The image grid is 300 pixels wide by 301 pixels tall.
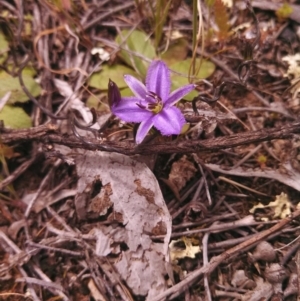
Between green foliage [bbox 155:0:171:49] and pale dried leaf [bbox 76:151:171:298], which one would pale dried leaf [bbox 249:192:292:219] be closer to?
pale dried leaf [bbox 76:151:171:298]

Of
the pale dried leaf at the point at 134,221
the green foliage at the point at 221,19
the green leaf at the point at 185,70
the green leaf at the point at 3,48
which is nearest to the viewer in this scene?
the pale dried leaf at the point at 134,221

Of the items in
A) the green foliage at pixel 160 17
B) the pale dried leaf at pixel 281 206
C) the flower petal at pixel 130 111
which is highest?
the green foliage at pixel 160 17

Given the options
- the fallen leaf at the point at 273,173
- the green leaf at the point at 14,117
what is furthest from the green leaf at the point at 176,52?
the green leaf at the point at 14,117

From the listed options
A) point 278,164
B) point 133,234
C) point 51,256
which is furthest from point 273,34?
point 51,256

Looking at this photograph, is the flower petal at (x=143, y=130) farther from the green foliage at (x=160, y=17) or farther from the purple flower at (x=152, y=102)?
the green foliage at (x=160, y=17)

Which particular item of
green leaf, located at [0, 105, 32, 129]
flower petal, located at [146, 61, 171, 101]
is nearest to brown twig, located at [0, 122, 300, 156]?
green leaf, located at [0, 105, 32, 129]

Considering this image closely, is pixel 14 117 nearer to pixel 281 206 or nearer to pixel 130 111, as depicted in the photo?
pixel 130 111

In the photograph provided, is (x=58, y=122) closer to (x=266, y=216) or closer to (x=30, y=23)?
(x=30, y=23)
